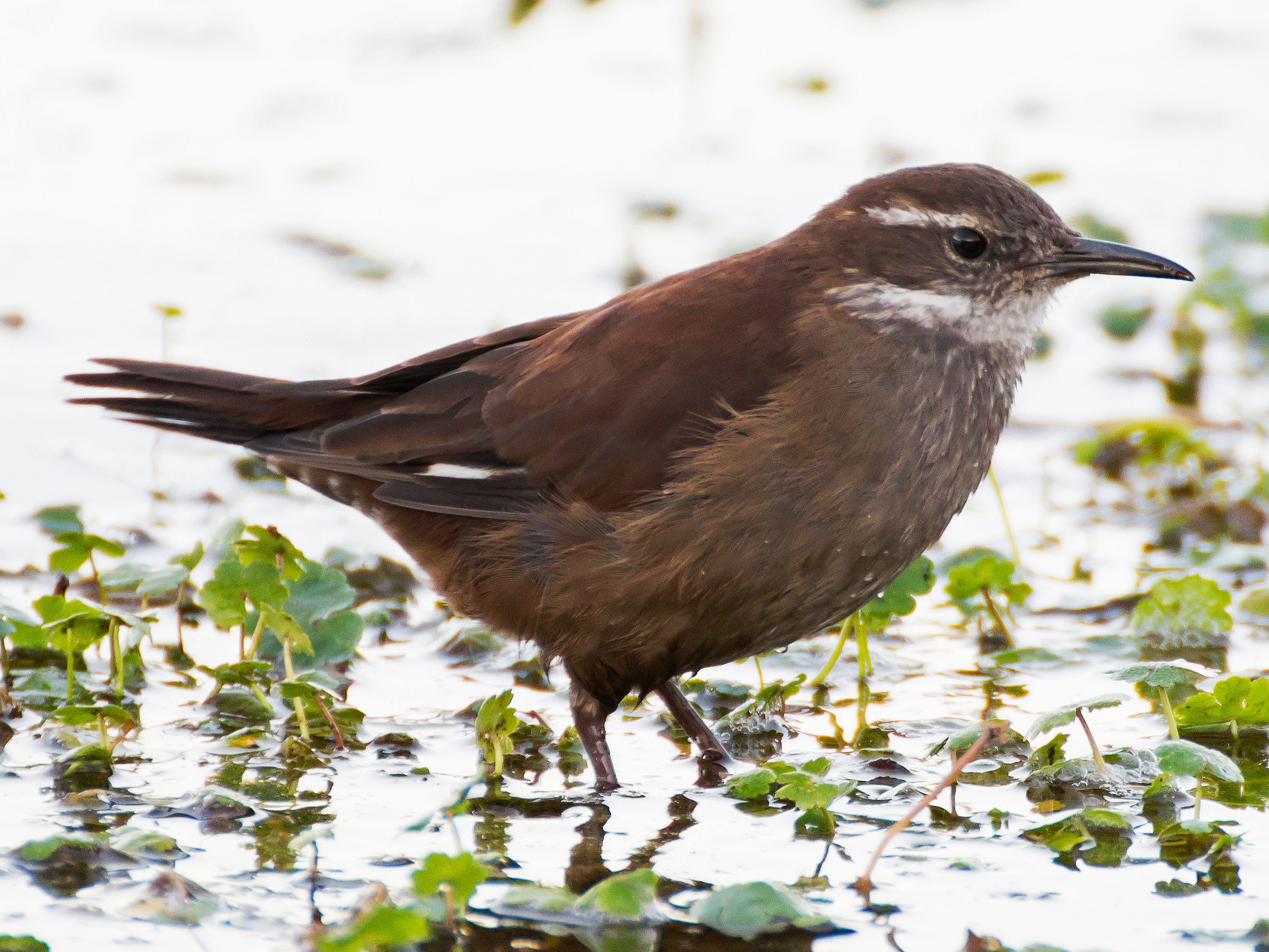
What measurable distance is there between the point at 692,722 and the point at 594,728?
1.17 feet

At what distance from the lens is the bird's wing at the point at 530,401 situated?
5008 millimetres

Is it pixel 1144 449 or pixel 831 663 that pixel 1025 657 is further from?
pixel 1144 449

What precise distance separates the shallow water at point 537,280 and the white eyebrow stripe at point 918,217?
546 mm

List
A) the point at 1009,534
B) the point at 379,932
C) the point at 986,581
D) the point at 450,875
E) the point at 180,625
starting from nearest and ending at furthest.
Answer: the point at 379,932 → the point at 450,875 → the point at 180,625 → the point at 986,581 → the point at 1009,534

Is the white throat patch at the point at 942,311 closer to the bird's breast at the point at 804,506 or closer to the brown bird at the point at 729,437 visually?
the brown bird at the point at 729,437

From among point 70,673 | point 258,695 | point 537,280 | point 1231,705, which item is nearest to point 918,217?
point 1231,705

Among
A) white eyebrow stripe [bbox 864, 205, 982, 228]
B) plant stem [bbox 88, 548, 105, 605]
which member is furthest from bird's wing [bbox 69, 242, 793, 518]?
plant stem [bbox 88, 548, 105, 605]

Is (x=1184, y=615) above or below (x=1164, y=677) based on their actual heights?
above

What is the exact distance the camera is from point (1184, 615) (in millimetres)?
5723

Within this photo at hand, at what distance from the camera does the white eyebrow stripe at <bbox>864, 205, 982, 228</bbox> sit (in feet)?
17.2

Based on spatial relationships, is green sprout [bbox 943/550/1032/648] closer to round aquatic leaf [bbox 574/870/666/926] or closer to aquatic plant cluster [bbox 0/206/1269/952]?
aquatic plant cluster [bbox 0/206/1269/952]

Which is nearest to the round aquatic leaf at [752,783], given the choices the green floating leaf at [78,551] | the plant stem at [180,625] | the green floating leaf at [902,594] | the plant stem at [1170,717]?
the green floating leaf at [902,594]

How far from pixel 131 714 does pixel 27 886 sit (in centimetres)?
104

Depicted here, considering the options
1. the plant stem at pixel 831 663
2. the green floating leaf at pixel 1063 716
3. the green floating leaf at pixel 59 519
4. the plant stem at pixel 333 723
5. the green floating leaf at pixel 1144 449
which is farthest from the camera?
the green floating leaf at pixel 1144 449
